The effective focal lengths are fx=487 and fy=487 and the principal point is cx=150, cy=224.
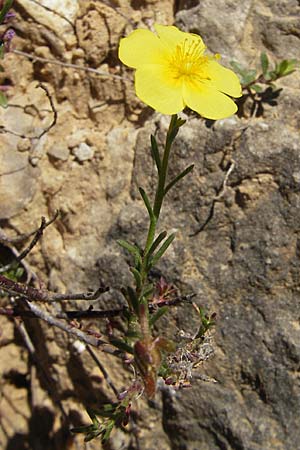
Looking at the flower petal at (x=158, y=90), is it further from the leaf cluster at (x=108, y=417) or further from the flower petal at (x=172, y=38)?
the leaf cluster at (x=108, y=417)

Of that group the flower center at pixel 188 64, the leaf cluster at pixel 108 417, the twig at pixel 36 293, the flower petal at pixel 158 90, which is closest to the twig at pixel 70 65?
the flower center at pixel 188 64

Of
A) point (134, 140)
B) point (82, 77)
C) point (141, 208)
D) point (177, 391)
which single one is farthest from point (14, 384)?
point (82, 77)

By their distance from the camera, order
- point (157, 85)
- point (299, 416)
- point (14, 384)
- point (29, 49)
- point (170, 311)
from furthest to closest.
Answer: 1. point (14, 384)
2. point (29, 49)
3. point (170, 311)
4. point (299, 416)
5. point (157, 85)

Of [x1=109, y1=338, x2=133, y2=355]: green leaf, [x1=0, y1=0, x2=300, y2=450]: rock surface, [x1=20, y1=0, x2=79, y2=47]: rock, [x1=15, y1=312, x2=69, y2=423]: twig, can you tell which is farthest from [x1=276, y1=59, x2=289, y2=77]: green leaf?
[x1=15, y1=312, x2=69, y2=423]: twig

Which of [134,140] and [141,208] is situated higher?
[134,140]

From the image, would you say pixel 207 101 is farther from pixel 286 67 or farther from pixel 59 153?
pixel 59 153

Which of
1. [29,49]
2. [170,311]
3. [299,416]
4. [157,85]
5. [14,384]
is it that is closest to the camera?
[157,85]

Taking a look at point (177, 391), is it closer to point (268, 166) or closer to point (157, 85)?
point (268, 166)

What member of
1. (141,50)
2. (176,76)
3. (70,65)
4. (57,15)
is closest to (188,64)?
(176,76)
